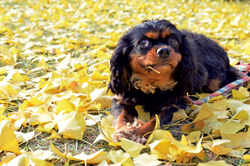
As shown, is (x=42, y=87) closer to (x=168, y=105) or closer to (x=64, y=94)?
(x=64, y=94)

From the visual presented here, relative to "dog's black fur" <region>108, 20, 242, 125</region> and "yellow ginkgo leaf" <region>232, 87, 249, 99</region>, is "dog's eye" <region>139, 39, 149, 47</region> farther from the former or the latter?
"yellow ginkgo leaf" <region>232, 87, 249, 99</region>

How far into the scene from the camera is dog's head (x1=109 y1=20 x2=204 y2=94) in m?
2.19

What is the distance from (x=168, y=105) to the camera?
241 cm

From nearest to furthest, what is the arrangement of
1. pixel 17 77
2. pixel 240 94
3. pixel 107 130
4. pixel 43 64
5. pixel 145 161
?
pixel 145 161
pixel 107 130
pixel 240 94
pixel 17 77
pixel 43 64

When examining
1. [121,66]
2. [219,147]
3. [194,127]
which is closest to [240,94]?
[194,127]

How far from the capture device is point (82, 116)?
204 cm

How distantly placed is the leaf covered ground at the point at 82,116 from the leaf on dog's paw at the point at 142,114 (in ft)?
0.80

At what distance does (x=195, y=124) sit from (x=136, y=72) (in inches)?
27.9

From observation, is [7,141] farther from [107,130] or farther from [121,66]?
[121,66]

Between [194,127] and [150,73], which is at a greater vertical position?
[150,73]

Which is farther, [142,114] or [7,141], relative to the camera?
[142,114]

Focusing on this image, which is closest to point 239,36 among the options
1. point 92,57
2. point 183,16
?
point 183,16

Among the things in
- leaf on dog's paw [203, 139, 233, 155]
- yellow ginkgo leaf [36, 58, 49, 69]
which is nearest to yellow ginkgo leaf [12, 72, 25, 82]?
yellow ginkgo leaf [36, 58, 49, 69]

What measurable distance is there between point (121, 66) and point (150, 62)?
354 mm
